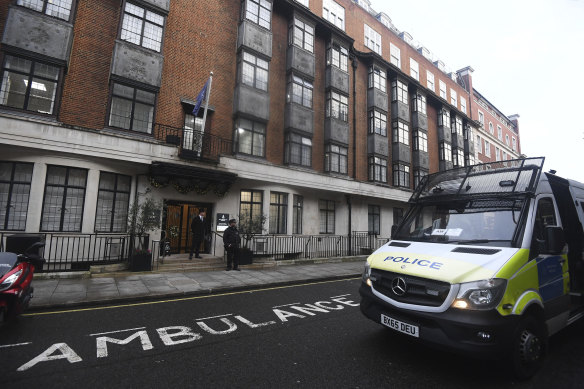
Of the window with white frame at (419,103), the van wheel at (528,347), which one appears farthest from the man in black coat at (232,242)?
the window with white frame at (419,103)

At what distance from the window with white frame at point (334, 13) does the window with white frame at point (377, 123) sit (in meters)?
6.52

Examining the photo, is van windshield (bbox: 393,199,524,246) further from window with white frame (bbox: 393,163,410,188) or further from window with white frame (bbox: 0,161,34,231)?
window with white frame (bbox: 393,163,410,188)

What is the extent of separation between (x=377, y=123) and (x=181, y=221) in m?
15.2

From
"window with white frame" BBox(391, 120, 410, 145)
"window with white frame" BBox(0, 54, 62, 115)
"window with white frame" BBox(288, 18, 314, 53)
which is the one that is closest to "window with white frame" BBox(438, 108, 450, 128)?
"window with white frame" BBox(391, 120, 410, 145)

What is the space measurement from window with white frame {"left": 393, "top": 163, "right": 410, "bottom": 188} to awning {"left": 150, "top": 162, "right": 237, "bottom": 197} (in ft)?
46.2

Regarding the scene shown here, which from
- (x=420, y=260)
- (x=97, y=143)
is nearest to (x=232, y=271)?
(x=97, y=143)

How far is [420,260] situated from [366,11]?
24.0 metres

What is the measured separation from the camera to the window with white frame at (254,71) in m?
14.1

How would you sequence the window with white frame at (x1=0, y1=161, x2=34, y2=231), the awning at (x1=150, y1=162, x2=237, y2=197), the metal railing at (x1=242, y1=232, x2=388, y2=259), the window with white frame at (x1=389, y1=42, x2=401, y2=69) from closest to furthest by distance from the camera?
the window with white frame at (x1=0, y1=161, x2=34, y2=231), the awning at (x1=150, y1=162, x2=237, y2=197), the metal railing at (x1=242, y1=232, x2=388, y2=259), the window with white frame at (x1=389, y1=42, x2=401, y2=69)

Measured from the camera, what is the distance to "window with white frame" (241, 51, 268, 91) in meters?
14.1

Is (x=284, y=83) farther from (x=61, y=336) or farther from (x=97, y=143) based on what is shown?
(x=61, y=336)

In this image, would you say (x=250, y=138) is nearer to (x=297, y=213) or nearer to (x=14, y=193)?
(x=297, y=213)

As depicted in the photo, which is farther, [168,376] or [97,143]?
[97,143]

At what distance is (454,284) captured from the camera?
117 inches
